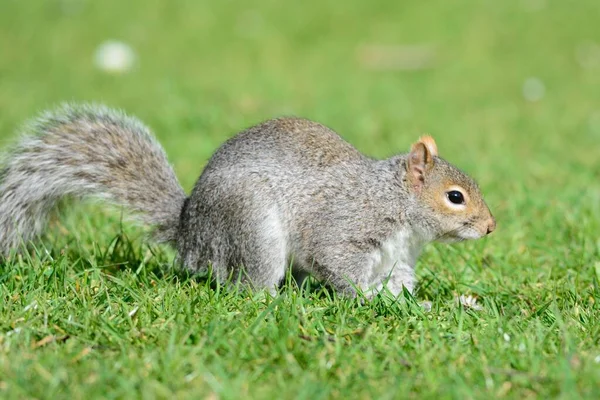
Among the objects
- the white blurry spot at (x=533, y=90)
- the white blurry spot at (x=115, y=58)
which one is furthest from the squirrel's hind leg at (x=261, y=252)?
the white blurry spot at (x=115, y=58)

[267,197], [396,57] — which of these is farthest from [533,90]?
[267,197]

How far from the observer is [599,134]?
21.0 feet

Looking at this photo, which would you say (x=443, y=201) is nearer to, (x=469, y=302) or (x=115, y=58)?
(x=469, y=302)

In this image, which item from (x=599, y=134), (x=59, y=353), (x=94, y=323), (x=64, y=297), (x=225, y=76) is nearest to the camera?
(x=59, y=353)

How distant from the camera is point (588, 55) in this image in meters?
8.75

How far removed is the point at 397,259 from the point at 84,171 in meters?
1.20

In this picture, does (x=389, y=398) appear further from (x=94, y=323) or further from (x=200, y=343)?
(x=94, y=323)

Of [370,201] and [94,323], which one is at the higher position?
[370,201]

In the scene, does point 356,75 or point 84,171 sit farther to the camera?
point 356,75

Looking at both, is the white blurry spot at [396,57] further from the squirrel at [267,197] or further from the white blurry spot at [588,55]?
the squirrel at [267,197]

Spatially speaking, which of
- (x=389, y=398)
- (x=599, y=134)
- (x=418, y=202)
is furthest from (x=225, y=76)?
(x=389, y=398)

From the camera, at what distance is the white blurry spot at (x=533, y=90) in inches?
306

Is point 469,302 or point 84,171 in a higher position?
point 84,171

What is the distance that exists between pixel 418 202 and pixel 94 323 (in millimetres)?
1303
